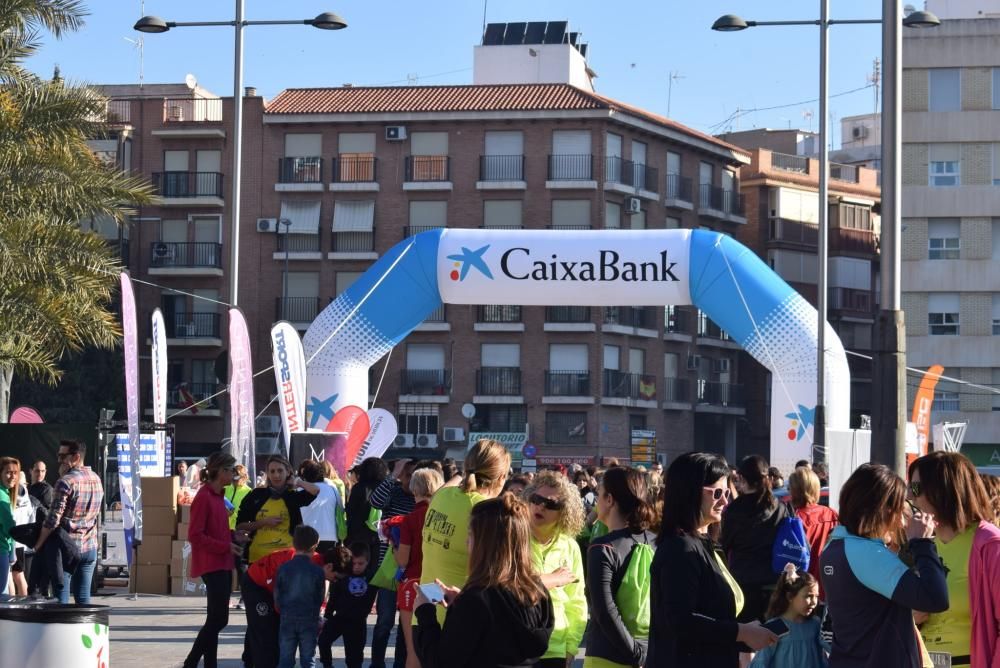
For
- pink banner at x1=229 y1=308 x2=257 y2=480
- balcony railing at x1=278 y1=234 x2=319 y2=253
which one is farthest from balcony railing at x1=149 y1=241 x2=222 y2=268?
pink banner at x1=229 y1=308 x2=257 y2=480

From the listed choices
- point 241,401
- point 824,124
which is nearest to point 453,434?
point 824,124

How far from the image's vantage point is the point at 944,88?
5544 centimetres

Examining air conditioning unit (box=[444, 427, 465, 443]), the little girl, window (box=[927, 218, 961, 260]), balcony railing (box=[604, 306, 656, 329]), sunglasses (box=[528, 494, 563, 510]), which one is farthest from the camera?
balcony railing (box=[604, 306, 656, 329])

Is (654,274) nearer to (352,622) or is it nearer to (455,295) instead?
(455,295)

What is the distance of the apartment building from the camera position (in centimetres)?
5534

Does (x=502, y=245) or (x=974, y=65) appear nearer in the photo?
(x=502, y=245)

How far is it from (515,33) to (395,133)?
10489mm

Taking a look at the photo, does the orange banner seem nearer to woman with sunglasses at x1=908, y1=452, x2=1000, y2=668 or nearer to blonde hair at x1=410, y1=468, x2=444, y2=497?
blonde hair at x1=410, y1=468, x2=444, y2=497

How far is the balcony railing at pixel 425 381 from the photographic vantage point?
6009 centimetres

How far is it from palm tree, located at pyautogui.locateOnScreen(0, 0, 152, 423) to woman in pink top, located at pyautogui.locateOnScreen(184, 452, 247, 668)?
881cm

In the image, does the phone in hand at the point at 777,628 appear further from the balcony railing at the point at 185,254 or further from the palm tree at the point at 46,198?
the balcony railing at the point at 185,254

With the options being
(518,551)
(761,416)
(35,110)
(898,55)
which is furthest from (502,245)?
(761,416)

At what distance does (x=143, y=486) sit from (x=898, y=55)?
1062 centimetres

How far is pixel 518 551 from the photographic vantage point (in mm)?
5625
